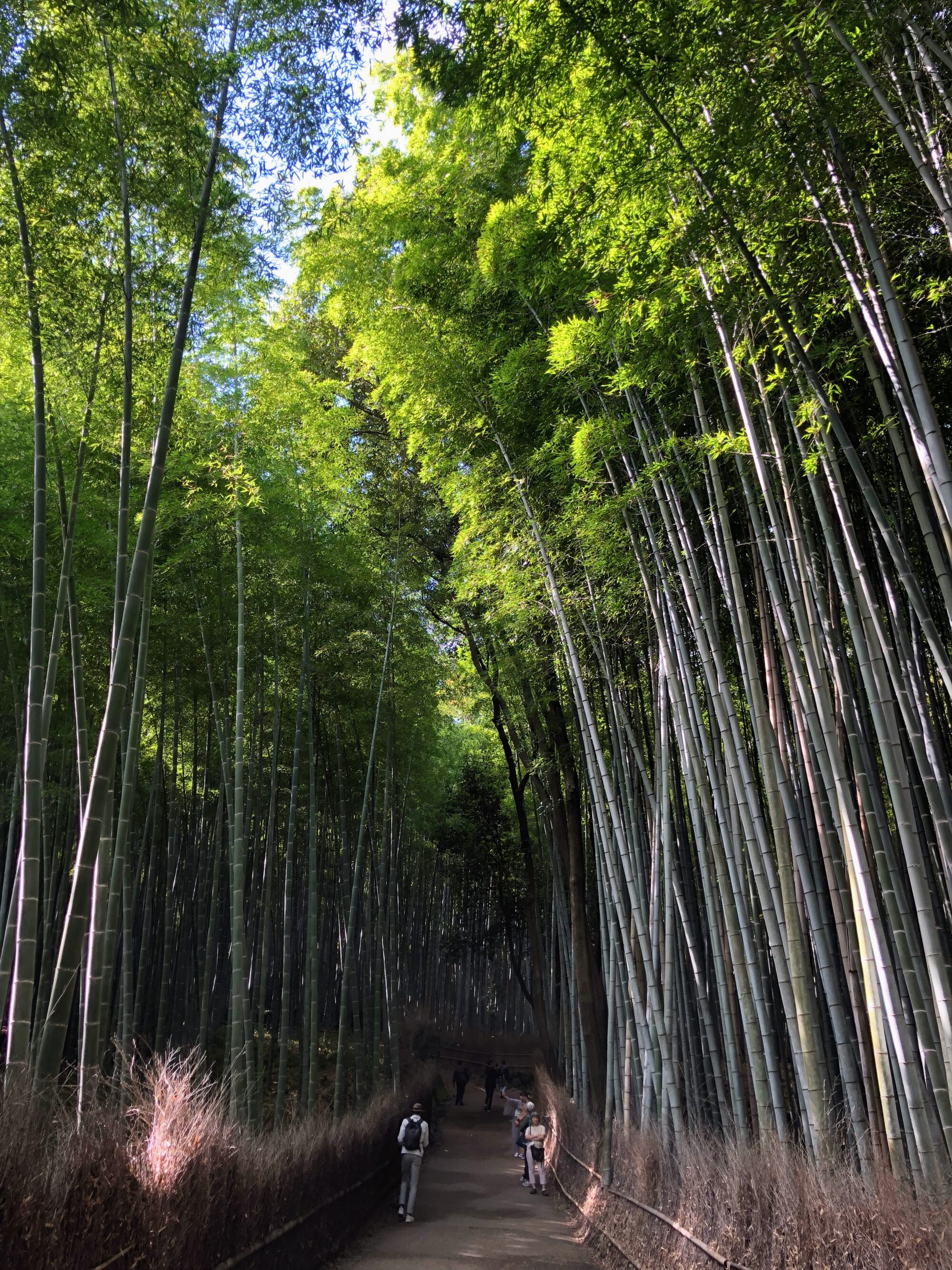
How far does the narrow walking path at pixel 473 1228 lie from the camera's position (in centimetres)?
432

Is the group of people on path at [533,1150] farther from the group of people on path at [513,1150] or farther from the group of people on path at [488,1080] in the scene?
the group of people on path at [488,1080]

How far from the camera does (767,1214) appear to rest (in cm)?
274

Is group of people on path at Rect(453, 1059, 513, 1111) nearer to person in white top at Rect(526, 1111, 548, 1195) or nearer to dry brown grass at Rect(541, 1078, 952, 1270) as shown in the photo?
person in white top at Rect(526, 1111, 548, 1195)

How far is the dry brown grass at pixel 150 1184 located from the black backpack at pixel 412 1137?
1.68 m

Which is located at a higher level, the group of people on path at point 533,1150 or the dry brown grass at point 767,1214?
the dry brown grass at point 767,1214

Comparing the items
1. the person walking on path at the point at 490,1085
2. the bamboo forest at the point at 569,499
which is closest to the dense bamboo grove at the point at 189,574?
the bamboo forest at the point at 569,499

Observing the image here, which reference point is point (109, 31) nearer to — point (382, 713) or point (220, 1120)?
point (220, 1120)

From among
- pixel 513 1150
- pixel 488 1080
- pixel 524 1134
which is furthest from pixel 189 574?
pixel 488 1080

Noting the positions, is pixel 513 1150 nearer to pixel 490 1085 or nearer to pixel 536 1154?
pixel 490 1085

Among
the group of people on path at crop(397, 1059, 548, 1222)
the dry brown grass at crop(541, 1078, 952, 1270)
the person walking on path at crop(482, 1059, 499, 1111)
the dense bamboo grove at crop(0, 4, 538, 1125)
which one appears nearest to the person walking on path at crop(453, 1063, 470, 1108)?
the person walking on path at crop(482, 1059, 499, 1111)

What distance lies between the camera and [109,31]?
3.13m

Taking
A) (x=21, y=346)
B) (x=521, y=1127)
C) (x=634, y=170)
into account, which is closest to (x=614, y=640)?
(x=634, y=170)

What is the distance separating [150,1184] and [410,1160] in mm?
3968

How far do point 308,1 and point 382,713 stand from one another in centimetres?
602
